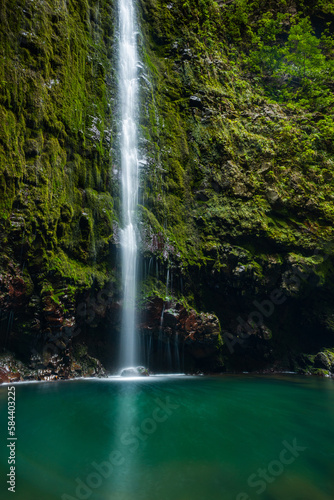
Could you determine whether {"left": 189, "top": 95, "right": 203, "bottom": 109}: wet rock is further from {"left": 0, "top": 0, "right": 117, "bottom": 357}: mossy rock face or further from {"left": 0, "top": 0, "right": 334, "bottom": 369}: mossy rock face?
{"left": 0, "top": 0, "right": 117, "bottom": 357}: mossy rock face

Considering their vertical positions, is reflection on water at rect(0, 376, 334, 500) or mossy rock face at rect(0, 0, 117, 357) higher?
mossy rock face at rect(0, 0, 117, 357)

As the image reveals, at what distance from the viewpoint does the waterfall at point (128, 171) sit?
13.4 metres

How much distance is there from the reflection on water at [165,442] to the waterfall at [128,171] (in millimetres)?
2689

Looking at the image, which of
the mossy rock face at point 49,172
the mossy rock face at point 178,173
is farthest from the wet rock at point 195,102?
the mossy rock face at point 49,172

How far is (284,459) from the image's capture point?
18.2ft

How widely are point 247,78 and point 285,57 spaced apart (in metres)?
3.16

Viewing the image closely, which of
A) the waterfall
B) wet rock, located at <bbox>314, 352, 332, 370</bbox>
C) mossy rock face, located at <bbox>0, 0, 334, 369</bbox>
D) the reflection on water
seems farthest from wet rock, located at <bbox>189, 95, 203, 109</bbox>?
wet rock, located at <bbox>314, 352, 332, 370</bbox>

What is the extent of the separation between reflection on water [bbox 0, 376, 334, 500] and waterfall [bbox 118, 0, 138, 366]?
2.69 m

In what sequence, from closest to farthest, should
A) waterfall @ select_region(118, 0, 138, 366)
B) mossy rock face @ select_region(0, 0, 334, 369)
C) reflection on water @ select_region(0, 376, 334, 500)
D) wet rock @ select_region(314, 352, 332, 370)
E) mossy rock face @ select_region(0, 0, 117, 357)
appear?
reflection on water @ select_region(0, 376, 334, 500) → mossy rock face @ select_region(0, 0, 117, 357) → mossy rock face @ select_region(0, 0, 334, 369) → waterfall @ select_region(118, 0, 138, 366) → wet rock @ select_region(314, 352, 332, 370)

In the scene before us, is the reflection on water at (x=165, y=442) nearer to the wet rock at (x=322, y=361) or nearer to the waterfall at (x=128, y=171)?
the waterfall at (x=128, y=171)

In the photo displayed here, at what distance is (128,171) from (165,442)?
1099 cm

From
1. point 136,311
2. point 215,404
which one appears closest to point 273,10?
point 136,311

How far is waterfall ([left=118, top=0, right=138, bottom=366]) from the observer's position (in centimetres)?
1335

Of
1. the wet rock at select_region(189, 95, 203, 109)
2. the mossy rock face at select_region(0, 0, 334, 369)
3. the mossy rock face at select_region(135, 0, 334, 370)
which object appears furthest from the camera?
the wet rock at select_region(189, 95, 203, 109)
